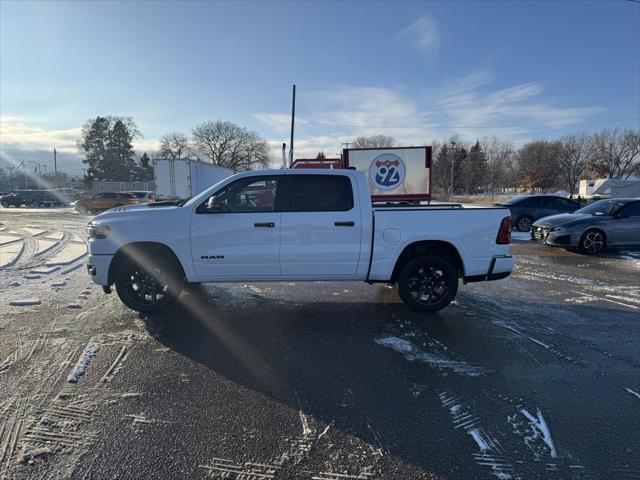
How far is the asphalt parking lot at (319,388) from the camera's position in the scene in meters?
2.55

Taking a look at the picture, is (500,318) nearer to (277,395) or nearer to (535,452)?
(535,452)

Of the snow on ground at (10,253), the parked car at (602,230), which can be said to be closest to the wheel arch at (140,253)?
the snow on ground at (10,253)

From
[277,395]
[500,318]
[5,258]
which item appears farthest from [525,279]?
[5,258]

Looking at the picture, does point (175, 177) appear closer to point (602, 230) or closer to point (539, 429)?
point (602, 230)

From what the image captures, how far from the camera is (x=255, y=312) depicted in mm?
5586

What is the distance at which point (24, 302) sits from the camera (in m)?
5.79

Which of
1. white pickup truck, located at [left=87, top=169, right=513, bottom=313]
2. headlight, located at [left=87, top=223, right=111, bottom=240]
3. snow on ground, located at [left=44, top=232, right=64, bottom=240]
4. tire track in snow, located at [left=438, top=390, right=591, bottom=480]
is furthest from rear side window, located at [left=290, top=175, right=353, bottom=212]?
snow on ground, located at [left=44, top=232, right=64, bottom=240]

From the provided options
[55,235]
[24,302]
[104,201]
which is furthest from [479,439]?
[104,201]

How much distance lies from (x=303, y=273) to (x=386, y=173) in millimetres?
10213

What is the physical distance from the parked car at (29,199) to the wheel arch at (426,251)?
45.0 m

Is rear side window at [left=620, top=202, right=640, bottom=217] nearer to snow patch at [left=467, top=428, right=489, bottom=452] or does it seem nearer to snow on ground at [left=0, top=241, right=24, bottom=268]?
snow patch at [left=467, top=428, right=489, bottom=452]

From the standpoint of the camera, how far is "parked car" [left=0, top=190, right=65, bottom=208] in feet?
126

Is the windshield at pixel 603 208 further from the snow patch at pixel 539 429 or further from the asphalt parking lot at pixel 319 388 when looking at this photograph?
the snow patch at pixel 539 429

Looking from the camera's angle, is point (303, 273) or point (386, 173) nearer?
point (303, 273)
